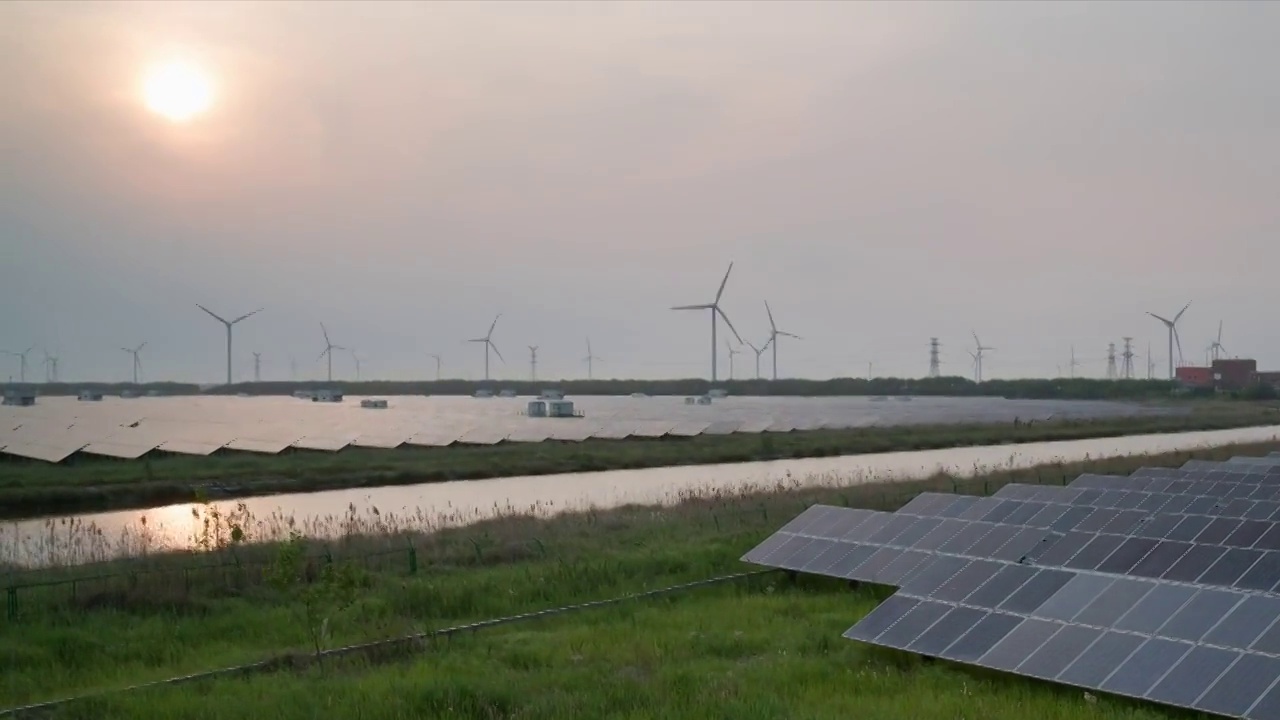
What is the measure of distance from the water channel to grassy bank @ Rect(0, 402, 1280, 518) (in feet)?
7.39

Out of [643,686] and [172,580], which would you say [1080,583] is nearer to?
[643,686]

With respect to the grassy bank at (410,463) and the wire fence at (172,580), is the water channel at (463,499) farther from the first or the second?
Result: the grassy bank at (410,463)

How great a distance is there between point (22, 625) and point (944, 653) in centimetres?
1361

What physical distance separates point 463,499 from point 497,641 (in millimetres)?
26552

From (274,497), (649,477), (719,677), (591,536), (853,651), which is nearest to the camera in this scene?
(719,677)

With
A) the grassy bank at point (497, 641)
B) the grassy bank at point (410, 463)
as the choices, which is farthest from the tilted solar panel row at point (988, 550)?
the grassy bank at point (410, 463)

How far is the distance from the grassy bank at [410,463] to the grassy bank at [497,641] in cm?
1909

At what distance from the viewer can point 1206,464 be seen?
3544 cm

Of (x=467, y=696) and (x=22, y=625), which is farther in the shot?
(x=22, y=625)

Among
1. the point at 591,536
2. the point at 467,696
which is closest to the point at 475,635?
the point at 467,696

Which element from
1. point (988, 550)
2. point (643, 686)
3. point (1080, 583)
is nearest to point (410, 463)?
point (988, 550)

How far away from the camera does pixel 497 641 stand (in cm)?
1583

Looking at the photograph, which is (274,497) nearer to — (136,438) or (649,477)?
(649,477)

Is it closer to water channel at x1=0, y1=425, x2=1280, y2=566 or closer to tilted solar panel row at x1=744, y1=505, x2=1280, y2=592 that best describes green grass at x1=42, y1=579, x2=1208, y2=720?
tilted solar panel row at x1=744, y1=505, x2=1280, y2=592
